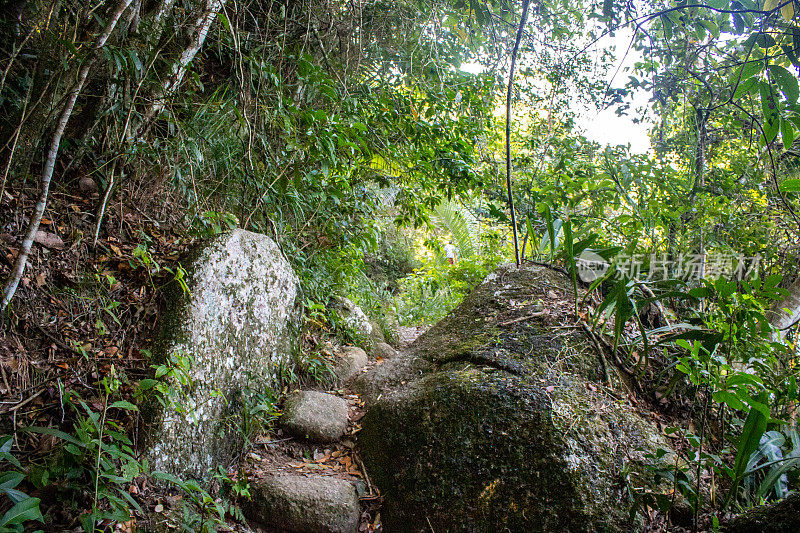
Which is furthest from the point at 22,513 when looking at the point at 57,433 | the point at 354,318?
the point at 354,318

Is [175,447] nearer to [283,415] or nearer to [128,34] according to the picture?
[283,415]

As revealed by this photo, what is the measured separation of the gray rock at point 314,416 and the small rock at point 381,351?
1.23 meters

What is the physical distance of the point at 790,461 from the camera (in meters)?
1.62

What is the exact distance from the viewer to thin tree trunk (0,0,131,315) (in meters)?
1.69

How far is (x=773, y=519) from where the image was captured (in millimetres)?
1174

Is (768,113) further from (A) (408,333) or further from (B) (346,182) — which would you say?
(A) (408,333)

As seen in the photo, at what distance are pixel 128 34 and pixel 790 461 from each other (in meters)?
3.76

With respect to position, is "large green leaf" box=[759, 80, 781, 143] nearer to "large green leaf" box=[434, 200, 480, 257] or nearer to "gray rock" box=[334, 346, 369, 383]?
"gray rock" box=[334, 346, 369, 383]

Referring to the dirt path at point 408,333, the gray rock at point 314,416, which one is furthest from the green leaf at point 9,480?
the dirt path at point 408,333

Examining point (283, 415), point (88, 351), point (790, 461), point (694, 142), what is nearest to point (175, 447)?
point (88, 351)

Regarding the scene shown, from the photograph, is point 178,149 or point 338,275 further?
point 338,275

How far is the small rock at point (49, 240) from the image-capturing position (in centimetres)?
194

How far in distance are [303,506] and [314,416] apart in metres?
0.67

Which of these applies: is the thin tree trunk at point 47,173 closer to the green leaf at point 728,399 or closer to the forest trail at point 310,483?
the forest trail at point 310,483
